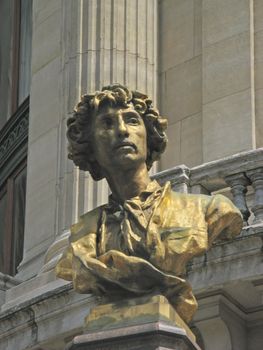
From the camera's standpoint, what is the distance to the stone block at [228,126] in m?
16.9

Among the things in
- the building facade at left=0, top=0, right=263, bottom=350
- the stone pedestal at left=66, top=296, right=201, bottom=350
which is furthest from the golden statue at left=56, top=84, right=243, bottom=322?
the building facade at left=0, top=0, right=263, bottom=350

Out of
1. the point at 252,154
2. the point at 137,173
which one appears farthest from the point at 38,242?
the point at 137,173

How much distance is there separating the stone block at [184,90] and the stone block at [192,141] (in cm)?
12

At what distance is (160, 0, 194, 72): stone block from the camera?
18250mm

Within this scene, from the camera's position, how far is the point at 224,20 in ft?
58.2

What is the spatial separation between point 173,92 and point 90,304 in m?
4.19

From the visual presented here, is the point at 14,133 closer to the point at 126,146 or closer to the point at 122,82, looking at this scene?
the point at 122,82

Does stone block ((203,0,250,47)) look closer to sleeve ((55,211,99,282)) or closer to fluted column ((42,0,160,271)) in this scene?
fluted column ((42,0,160,271))

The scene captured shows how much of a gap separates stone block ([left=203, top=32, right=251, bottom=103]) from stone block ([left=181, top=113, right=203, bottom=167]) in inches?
10.3

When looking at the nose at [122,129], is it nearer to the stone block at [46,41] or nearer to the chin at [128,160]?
the chin at [128,160]

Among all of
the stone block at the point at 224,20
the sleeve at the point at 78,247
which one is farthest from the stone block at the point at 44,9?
the sleeve at the point at 78,247

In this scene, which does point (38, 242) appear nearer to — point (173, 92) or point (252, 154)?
point (173, 92)

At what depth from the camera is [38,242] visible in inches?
694

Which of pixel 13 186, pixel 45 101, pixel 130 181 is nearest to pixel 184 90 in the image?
pixel 45 101
